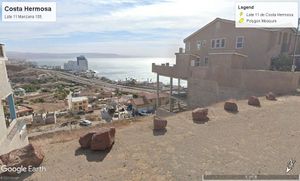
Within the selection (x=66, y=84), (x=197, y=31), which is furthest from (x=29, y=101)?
(x=197, y=31)

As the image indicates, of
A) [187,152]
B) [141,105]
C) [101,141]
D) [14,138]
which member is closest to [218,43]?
[187,152]

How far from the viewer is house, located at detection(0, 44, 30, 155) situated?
7.53 metres

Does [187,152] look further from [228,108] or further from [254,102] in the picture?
[254,102]

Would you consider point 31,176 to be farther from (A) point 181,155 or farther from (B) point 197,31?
(B) point 197,31

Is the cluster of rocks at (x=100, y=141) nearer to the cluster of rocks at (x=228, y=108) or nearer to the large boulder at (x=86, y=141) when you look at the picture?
the large boulder at (x=86, y=141)

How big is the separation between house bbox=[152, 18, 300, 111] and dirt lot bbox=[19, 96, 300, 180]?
629 cm

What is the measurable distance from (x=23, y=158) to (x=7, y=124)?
276 centimetres

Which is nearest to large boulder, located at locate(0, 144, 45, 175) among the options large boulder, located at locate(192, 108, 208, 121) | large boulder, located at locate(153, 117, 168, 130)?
large boulder, located at locate(153, 117, 168, 130)

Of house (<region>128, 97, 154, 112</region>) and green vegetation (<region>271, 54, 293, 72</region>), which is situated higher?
green vegetation (<region>271, 54, 293, 72</region>)

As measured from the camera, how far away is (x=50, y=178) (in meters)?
6.39

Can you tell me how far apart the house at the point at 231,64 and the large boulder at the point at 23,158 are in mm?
14427

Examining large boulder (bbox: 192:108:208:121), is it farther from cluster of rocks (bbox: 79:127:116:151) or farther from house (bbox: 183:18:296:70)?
house (bbox: 183:18:296:70)

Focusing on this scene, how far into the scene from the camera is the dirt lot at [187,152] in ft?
20.9

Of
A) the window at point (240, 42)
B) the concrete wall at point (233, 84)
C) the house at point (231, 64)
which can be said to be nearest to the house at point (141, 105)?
the house at point (231, 64)
